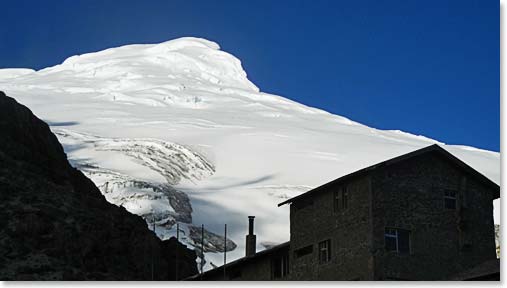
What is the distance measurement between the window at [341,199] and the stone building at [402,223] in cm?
2

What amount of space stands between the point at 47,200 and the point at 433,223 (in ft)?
31.2

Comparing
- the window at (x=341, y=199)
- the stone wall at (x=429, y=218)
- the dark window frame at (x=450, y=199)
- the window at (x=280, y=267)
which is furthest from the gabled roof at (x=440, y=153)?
the window at (x=280, y=267)

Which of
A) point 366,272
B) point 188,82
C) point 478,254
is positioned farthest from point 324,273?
point 188,82

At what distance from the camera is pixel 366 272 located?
18.9m

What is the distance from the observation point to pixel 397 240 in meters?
19.5

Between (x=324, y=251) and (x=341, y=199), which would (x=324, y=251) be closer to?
(x=324, y=251)

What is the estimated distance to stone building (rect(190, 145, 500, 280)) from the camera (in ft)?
63.4

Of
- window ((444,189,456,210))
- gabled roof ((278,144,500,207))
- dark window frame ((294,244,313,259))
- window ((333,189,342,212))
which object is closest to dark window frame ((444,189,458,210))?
window ((444,189,456,210))

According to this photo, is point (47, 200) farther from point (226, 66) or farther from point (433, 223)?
point (226, 66)

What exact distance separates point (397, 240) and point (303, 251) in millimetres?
2622

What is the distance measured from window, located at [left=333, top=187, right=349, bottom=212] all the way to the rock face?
4.98 meters

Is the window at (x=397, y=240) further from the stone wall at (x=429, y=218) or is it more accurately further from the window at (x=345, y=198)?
the window at (x=345, y=198)

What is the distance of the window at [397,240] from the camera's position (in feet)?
63.5

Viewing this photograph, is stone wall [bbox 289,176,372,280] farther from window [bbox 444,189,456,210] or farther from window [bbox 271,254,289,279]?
window [bbox 444,189,456,210]
